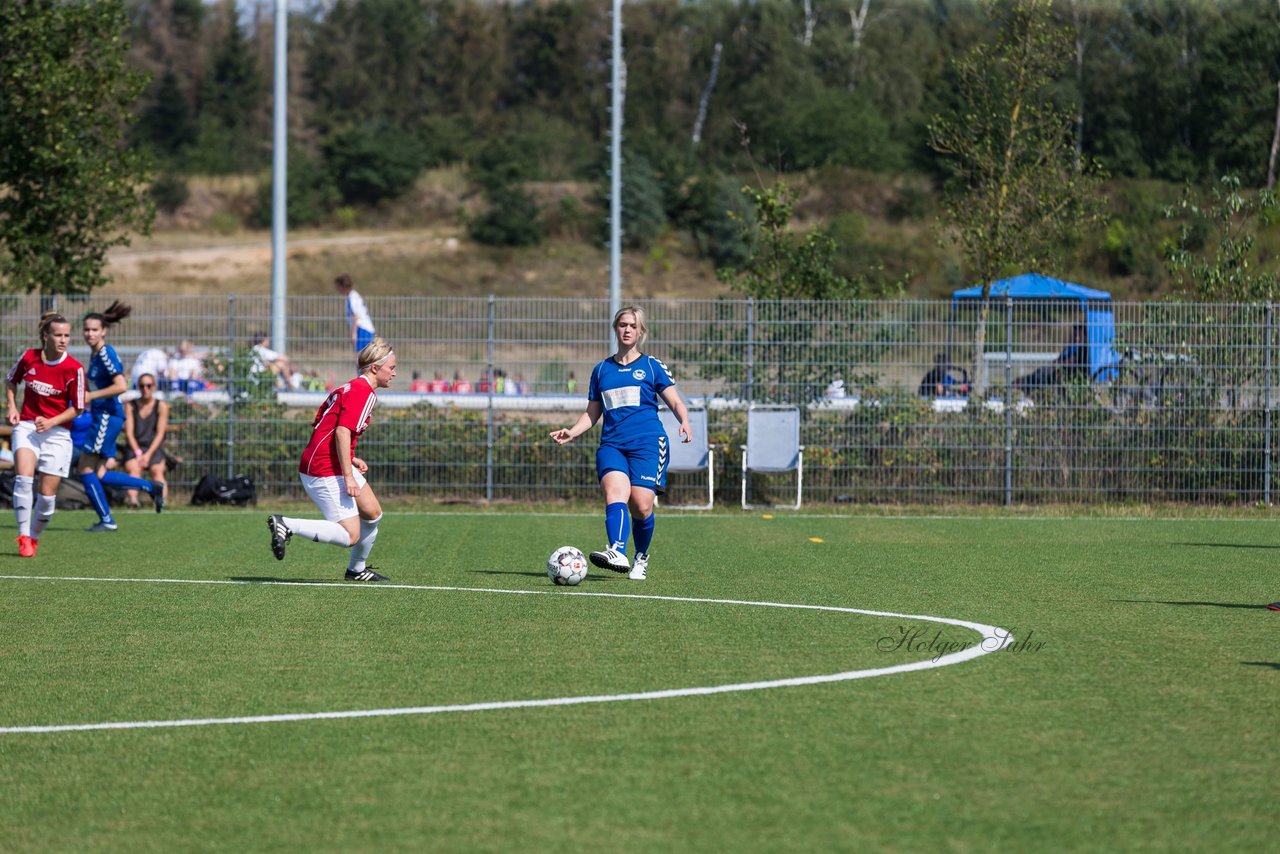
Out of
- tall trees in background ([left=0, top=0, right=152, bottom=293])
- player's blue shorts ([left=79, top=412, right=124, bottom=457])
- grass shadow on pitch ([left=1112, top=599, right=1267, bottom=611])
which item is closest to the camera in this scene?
grass shadow on pitch ([left=1112, top=599, right=1267, bottom=611])

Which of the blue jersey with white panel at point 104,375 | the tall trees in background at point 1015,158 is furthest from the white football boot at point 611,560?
the tall trees in background at point 1015,158

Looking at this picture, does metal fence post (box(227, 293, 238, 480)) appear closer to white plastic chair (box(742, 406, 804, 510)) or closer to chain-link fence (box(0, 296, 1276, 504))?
chain-link fence (box(0, 296, 1276, 504))

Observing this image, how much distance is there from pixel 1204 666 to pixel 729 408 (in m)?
11.9

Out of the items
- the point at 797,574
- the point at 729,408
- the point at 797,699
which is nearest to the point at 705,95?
the point at 729,408

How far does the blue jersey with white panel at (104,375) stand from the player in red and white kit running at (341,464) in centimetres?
472

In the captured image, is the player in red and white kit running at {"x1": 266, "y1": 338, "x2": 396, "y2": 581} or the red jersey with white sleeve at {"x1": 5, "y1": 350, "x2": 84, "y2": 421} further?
the red jersey with white sleeve at {"x1": 5, "y1": 350, "x2": 84, "y2": 421}

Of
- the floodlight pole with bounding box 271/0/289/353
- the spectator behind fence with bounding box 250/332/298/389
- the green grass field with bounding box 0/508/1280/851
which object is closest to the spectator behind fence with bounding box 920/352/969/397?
the green grass field with bounding box 0/508/1280/851

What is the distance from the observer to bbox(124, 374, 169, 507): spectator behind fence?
18031mm

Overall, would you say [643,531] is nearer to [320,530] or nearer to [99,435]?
[320,530]

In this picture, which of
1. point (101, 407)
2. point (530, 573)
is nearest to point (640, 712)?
point (530, 573)

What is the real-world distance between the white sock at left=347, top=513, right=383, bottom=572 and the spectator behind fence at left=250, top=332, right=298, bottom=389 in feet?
→ 29.3

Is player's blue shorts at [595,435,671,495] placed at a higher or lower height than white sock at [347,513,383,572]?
higher

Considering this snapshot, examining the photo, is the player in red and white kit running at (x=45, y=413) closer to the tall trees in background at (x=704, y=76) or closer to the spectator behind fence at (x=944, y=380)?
the spectator behind fence at (x=944, y=380)

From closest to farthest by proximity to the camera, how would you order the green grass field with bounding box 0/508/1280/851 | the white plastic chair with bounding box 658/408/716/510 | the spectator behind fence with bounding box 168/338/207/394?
the green grass field with bounding box 0/508/1280/851, the white plastic chair with bounding box 658/408/716/510, the spectator behind fence with bounding box 168/338/207/394
